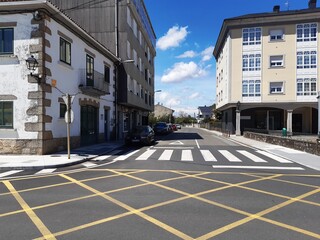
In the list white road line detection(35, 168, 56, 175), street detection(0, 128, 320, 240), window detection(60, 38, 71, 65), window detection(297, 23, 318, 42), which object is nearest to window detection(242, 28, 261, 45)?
window detection(297, 23, 318, 42)

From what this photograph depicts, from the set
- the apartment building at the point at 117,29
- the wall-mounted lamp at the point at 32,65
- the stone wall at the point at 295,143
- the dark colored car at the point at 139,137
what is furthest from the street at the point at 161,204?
the apartment building at the point at 117,29

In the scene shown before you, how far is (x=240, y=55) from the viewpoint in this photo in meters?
35.3

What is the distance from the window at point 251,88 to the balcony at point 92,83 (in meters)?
20.5

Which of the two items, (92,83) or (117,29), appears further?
(117,29)

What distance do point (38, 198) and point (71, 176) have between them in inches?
105

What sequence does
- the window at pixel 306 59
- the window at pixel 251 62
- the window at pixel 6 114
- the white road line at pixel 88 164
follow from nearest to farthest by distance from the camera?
the white road line at pixel 88 164
the window at pixel 6 114
the window at pixel 306 59
the window at pixel 251 62

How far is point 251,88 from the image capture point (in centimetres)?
3525

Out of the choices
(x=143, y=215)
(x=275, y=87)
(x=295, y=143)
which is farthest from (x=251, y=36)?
(x=143, y=215)

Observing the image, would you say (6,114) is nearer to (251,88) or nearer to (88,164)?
(88,164)

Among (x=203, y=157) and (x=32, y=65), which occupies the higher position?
(x=32, y=65)

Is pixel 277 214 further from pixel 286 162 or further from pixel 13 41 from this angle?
pixel 13 41

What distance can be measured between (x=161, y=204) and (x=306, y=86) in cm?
3349

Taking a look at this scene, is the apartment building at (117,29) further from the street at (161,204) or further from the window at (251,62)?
the street at (161,204)

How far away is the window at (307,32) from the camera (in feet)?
111
